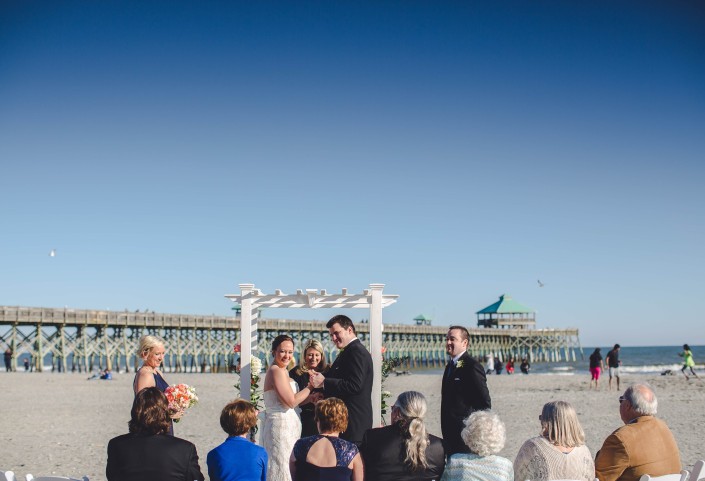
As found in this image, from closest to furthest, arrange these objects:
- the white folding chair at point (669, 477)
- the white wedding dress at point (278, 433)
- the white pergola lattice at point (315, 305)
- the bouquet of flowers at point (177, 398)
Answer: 1. the white folding chair at point (669, 477)
2. the bouquet of flowers at point (177, 398)
3. the white wedding dress at point (278, 433)
4. the white pergola lattice at point (315, 305)

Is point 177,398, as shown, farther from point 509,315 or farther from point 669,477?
point 509,315

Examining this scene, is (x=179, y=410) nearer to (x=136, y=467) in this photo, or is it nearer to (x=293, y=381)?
(x=293, y=381)

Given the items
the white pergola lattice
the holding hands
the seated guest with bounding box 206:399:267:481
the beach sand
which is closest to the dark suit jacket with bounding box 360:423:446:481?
the seated guest with bounding box 206:399:267:481

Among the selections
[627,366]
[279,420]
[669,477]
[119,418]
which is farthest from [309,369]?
[627,366]

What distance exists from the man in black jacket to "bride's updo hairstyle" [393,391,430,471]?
1.19 m

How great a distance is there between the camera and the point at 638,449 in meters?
4.54

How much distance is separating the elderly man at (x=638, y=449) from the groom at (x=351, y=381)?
1852 mm

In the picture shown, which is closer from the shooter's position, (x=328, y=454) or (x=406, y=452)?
(x=328, y=454)

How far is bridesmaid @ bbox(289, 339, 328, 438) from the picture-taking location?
20.1 feet

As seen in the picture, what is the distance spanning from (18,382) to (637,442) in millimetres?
26298

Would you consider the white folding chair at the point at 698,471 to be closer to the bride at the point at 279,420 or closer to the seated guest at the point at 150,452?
the bride at the point at 279,420

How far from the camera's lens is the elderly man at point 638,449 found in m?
4.54

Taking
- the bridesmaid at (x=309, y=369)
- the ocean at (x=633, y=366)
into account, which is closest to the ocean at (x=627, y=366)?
the ocean at (x=633, y=366)

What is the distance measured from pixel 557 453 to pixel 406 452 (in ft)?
3.03
